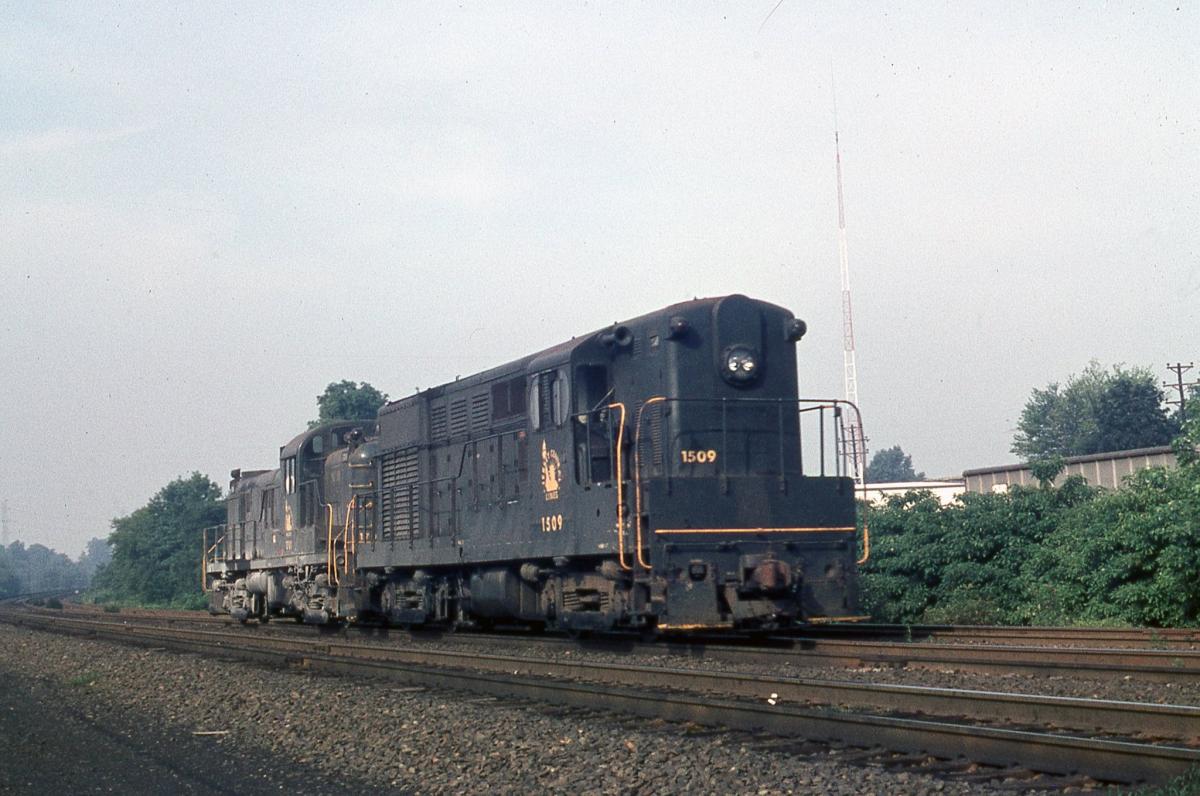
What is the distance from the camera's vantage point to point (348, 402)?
49000 mm

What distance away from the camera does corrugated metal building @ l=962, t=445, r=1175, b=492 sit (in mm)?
30172

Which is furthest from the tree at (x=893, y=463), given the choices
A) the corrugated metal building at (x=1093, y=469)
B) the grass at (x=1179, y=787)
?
the grass at (x=1179, y=787)

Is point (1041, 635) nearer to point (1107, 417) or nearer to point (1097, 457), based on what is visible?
point (1097, 457)

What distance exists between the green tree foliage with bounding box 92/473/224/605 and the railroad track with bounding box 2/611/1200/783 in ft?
145

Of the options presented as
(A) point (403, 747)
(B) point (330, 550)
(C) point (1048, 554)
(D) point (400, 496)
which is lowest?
(A) point (403, 747)

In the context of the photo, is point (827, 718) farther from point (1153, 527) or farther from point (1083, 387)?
point (1083, 387)

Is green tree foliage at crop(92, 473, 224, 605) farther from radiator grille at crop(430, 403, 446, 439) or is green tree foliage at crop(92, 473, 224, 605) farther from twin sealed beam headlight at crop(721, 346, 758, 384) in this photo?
twin sealed beam headlight at crop(721, 346, 758, 384)

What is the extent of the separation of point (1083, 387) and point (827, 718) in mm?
66299

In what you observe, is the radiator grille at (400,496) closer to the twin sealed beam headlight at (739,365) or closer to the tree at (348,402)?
the twin sealed beam headlight at (739,365)

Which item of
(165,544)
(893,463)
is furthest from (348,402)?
(893,463)

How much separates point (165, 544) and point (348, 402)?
48.8ft

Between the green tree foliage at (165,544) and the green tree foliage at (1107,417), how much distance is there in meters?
42.0

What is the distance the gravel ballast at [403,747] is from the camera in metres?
6.51

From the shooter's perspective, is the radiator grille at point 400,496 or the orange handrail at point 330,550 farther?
the orange handrail at point 330,550
